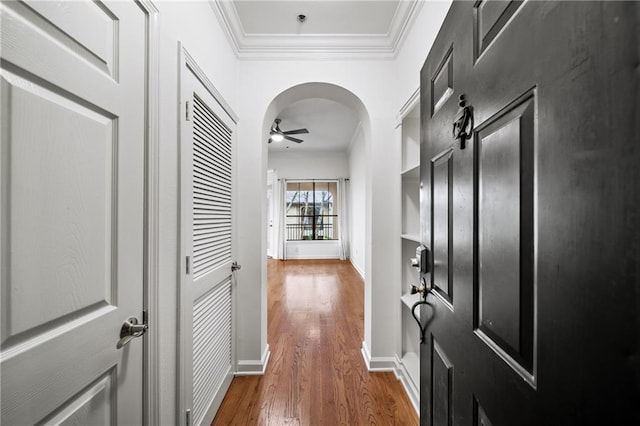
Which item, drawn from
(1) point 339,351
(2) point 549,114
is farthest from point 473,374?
(1) point 339,351

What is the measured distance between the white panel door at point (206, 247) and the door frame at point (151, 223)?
0.21 m

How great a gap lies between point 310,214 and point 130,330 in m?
6.35

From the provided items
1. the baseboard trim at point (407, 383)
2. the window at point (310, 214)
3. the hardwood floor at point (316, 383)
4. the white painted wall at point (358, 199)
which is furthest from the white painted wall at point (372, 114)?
the window at point (310, 214)

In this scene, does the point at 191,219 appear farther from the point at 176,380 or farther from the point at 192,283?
the point at 176,380

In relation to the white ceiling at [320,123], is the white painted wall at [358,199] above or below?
below

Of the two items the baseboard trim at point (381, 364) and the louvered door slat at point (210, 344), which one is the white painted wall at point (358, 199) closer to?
the baseboard trim at point (381, 364)

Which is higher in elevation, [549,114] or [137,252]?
[549,114]

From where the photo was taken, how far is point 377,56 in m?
2.11

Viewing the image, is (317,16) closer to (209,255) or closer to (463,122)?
(463,122)

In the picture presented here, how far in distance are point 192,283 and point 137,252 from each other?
0.45 meters

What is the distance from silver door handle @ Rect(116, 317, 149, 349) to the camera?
2.74 feet

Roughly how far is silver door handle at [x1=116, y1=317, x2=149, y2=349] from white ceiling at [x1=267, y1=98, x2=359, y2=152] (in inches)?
121

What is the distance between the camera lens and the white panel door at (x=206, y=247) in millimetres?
1268

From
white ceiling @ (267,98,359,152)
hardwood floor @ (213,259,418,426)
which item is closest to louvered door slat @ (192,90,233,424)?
hardwood floor @ (213,259,418,426)
